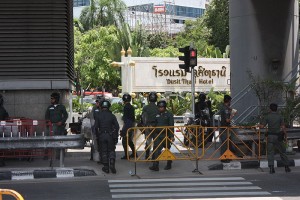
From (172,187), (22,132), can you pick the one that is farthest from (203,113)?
(172,187)

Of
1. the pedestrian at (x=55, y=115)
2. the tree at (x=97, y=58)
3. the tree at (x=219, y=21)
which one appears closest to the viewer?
the pedestrian at (x=55, y=115)

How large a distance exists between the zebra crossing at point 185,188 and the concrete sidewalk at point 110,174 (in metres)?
0.98

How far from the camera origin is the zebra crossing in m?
11.5

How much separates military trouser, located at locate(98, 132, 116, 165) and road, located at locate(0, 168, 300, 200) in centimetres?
58

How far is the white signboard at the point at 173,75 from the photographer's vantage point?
31531 millimetres

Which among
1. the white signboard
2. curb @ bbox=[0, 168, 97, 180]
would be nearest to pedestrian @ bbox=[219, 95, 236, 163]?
curb @ bbox=[0, 168, 97, 180]

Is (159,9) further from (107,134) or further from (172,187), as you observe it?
(172,187)

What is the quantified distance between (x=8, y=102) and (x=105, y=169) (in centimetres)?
435

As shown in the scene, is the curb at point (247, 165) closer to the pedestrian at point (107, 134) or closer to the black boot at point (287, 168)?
the black boot at point (287, 168)

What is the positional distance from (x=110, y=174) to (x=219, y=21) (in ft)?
135

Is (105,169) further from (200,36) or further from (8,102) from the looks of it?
(200,36)

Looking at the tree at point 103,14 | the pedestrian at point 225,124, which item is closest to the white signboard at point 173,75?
the pedestrian at point 225,124

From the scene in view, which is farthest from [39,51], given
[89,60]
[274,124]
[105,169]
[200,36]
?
[200,36]

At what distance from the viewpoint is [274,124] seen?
1434 centimetres
